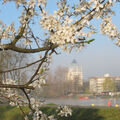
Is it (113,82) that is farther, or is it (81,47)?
(113,82)

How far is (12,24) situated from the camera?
3.28 metres

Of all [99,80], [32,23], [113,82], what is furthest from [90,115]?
[99,80]

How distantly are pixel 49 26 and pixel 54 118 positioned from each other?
1801 millimetres

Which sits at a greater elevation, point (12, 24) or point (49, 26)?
point (12, 24)

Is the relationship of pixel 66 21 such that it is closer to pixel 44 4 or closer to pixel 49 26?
pixel 49 26

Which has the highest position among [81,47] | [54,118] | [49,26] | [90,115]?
[49,26]

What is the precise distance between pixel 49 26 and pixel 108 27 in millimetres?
595

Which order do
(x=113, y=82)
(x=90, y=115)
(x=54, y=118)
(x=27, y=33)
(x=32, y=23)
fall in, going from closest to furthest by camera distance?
(x=32, y=23) < (x=27, y=33) < (x=54, y=118) < (x=90, y=115) < (x=113, y=82)

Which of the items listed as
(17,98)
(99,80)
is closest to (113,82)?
(99,80)

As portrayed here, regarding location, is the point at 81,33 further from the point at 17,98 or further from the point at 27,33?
the point at 17,98

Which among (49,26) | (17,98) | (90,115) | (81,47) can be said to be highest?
(49,26)

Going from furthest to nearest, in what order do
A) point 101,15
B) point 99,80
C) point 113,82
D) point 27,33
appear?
point 99,80 → point 113,82 → point 27,33 → point 101,15

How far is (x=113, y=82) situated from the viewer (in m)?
94.3

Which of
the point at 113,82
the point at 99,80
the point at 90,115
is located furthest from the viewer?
the point at 99,80
